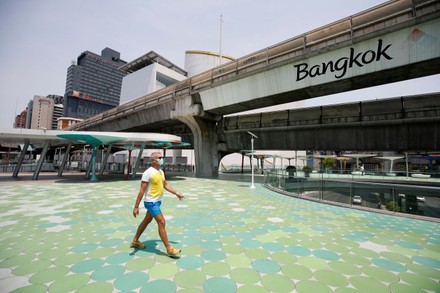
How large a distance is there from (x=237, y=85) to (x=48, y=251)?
55.8ft

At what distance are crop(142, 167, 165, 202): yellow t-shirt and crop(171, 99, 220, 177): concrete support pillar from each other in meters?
18.7

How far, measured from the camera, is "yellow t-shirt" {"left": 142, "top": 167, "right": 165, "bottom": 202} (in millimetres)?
4340

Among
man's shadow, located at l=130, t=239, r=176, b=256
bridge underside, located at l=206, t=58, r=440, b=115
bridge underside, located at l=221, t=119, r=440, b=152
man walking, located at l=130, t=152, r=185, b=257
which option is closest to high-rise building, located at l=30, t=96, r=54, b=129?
bridge underside, located at l=221, t=119, r=440, b=152

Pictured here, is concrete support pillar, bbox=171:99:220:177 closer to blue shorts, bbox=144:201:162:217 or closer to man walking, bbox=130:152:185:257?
man walking, bbox=130:152:185:257

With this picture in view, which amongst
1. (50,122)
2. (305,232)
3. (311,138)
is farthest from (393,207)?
(50,122)

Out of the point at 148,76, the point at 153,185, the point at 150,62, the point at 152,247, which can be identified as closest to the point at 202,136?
the point at 152,247

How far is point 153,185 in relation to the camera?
4430mm

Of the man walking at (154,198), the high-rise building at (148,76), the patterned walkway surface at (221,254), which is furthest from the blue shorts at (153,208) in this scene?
the high-rise building at (148,76)

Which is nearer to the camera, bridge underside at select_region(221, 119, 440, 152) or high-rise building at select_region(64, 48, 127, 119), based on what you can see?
bridge underside at select_region(221, 119, 440, 152)

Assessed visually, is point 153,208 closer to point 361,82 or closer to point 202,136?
point 361,82

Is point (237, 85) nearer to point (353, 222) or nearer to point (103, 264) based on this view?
point (353, 222)

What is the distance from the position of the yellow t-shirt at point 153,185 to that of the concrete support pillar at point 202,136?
18.7 m

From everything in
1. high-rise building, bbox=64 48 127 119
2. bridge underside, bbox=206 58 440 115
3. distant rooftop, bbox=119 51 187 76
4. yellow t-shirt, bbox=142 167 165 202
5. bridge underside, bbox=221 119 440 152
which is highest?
high-rise building, bbox=64 48 127 119

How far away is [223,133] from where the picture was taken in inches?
1083
